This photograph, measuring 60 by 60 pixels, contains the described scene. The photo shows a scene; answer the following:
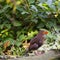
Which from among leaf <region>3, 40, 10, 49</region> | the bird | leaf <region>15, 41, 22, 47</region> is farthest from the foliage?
the bird

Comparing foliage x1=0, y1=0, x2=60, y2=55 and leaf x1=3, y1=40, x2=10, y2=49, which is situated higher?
foliage x1=0, y1=0, x2=60, y2=55

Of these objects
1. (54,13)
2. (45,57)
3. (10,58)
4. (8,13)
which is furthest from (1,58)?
(54,13)

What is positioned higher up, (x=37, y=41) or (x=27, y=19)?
(x=27, y=19)

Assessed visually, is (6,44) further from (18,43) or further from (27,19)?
(27,19)

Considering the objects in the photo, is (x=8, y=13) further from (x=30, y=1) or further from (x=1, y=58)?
(x=1, y=58)

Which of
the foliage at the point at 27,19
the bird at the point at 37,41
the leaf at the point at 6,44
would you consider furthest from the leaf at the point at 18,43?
the bird at the point at 37,41

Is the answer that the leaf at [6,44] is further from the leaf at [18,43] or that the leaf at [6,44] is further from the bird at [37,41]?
the bird at [37,41]

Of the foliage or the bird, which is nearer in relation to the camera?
the bird

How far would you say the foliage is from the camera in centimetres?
386

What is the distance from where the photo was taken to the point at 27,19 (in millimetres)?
3979

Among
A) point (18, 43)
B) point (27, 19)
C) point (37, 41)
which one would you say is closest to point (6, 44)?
point (18, 43)

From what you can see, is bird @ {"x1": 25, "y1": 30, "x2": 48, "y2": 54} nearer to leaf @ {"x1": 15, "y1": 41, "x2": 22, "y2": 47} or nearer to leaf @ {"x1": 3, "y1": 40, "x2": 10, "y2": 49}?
leaf @ {"x1": 15, "y1": 41, "x2": 22, "y2": 47}

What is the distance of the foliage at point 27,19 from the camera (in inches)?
152

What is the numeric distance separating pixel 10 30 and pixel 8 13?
12.1 inches
